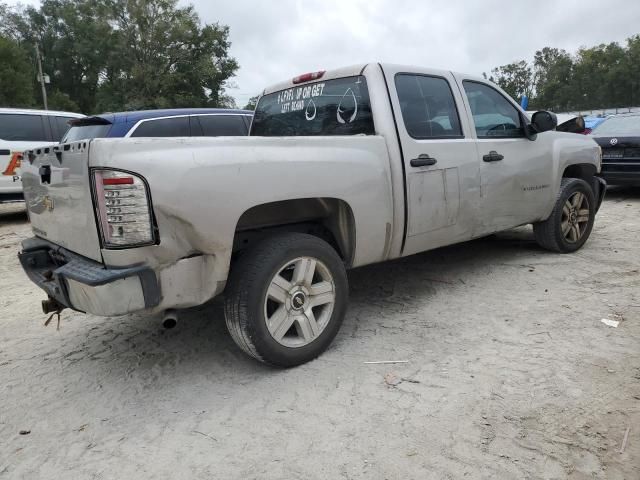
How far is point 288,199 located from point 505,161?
2292 millimetres

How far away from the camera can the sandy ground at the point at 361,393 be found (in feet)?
7.16

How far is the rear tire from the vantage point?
4.91 metres

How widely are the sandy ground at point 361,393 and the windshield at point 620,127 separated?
562 cm

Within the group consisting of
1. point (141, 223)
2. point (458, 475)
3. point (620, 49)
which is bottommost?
point (458, 475)

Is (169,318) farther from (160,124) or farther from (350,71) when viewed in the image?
(160,124)

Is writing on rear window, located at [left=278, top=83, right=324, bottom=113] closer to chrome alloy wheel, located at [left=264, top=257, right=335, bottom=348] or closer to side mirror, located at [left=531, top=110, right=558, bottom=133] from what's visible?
chrome alloy wheel, located at [left=264, top=257, right=335, bottom=348]

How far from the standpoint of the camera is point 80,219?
2.52m

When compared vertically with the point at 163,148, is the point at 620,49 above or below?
above

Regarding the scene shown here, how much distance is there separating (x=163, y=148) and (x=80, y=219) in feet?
1.92

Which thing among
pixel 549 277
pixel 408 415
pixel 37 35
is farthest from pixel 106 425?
pixel 37 35

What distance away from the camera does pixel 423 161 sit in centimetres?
350

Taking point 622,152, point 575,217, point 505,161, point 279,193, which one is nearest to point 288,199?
point 279,193

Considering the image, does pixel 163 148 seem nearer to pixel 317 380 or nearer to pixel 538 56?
pixel 317 380

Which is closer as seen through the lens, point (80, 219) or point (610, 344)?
point (80, 219)
